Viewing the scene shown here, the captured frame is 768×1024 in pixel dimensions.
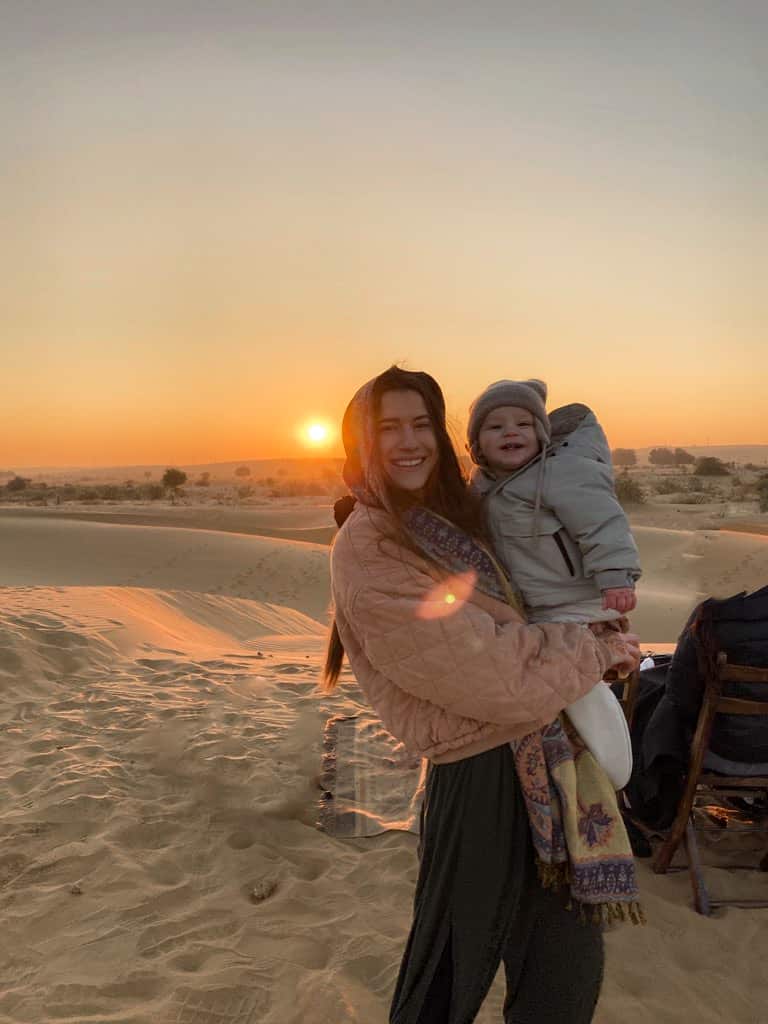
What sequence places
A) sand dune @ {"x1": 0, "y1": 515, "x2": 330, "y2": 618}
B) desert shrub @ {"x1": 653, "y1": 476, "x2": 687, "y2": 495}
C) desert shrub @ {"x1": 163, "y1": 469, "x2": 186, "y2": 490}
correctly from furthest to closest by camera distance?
desert shrub @ {"x1": 163, "y1": 469, "x2": 186, "y2": 490}
desert shrub @ {"x1": 653, "y1": 476, "x2": 687, "y2": 495}
sand dune @ {"x1": 0, "y1": 515, "x2": 330, "y2": 618}

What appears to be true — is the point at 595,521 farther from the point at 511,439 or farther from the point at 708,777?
the point at 708,777

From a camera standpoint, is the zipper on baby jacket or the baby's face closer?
the zipper on baby jacket

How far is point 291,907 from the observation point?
360 cm

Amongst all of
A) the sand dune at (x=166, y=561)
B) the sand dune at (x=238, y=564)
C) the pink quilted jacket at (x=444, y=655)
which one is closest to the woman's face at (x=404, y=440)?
the pink quilted jacket at (x=444, y=655)

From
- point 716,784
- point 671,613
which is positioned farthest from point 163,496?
point 716,784

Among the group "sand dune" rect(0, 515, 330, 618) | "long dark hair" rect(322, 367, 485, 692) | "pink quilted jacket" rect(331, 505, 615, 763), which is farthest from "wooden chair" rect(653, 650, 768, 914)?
"sand dune" rect(0, 515, 330, 618)

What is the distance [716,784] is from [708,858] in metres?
0.80

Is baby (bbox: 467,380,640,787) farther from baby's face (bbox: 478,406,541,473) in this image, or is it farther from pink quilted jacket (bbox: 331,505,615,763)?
pink quilted jacket (bbox: 331,505,615,763)

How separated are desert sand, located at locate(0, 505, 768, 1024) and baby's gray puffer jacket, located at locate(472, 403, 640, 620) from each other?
6.16ft

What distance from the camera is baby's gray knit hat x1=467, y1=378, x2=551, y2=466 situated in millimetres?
2389

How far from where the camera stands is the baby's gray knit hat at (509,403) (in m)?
2.39

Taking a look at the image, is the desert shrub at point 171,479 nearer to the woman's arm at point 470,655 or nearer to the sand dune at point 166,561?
the sand dune at point 166,561

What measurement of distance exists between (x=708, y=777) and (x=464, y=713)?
7.04 feet

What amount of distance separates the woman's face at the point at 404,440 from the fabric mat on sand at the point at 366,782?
2323 mm
